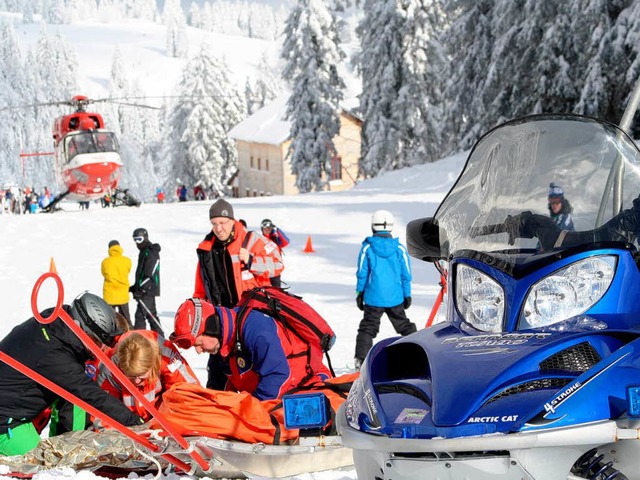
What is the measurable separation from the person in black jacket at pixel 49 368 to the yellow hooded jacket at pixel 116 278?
21.2 feet

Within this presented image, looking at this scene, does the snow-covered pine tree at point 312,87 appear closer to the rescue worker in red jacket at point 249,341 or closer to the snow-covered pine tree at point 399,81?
the snow-covered pine tree at point 399,81

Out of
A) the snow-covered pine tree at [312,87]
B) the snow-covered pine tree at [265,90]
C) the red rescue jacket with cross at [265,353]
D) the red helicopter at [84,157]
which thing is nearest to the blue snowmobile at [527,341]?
the red rescue jacket with cross at [265,353]

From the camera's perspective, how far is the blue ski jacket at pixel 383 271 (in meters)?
8.75

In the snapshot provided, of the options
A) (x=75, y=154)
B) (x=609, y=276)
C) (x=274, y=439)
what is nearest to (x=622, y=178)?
(x=609, y=276)

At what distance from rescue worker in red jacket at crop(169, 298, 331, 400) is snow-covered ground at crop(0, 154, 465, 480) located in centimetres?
344

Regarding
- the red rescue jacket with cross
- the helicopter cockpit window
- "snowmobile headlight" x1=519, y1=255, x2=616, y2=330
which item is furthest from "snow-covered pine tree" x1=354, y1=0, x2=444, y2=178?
"snowmobile headlight" x1=519, y1=255, x2=616, y2=330

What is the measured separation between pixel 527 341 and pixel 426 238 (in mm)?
1125

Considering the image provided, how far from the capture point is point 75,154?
2950 cm

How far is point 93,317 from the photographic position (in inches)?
203

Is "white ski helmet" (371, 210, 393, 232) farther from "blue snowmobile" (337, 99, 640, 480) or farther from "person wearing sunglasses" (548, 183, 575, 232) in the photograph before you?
"person wearing sunglasses" (548, 183, 575, 232)

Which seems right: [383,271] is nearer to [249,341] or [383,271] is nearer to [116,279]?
[249,341]

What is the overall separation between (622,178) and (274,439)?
104 inches

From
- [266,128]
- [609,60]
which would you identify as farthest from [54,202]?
[266,128]

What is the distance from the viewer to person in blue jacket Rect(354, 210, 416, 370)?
875 centimetres
